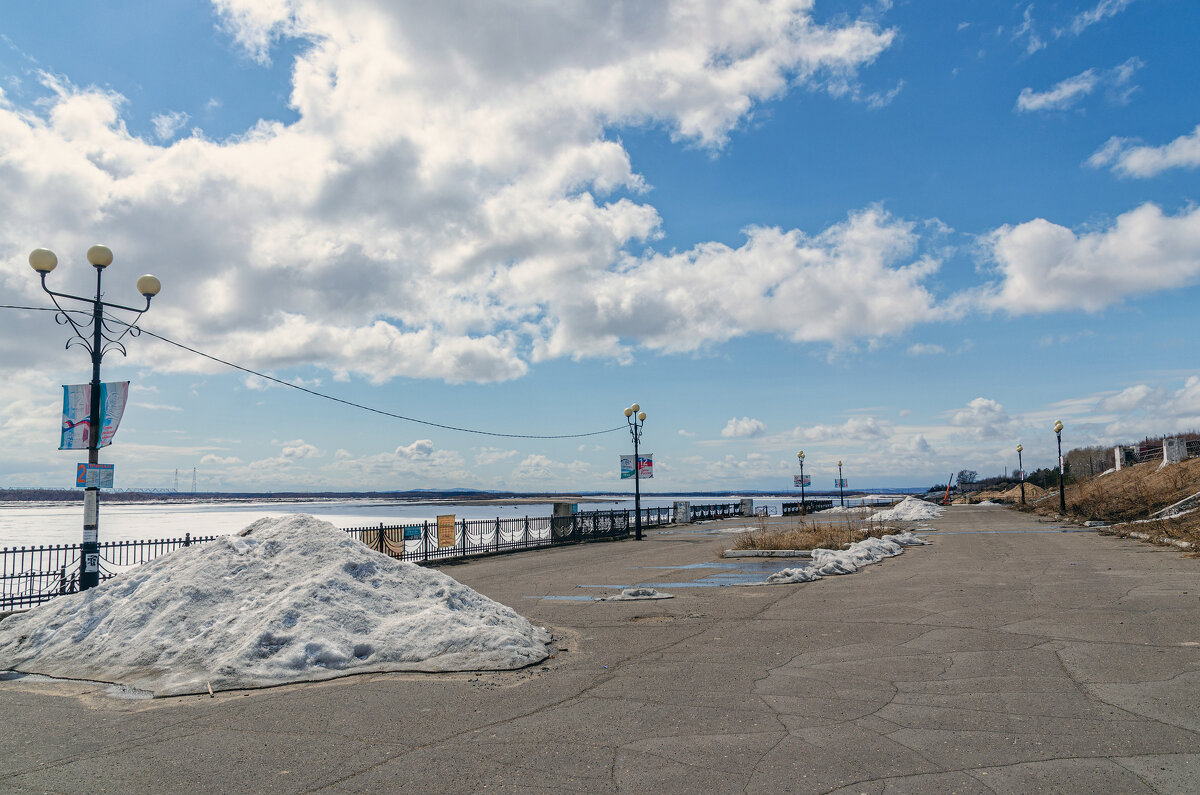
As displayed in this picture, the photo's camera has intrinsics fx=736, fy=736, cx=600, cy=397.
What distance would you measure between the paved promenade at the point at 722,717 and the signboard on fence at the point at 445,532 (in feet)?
45.6

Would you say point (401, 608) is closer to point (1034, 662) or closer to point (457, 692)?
point (457, 692)

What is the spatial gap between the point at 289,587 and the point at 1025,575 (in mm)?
14675

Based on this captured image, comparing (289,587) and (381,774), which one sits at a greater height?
(289,587)

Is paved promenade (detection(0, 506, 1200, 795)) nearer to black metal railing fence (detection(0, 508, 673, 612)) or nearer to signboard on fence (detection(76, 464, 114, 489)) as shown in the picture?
signboard on fence (detection(76, 464, 114, 489))

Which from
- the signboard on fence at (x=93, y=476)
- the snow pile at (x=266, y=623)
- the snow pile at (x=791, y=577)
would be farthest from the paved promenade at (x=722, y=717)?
the signboard on fence at (x=93, y=476)

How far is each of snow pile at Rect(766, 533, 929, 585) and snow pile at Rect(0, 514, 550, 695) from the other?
24.2 feet

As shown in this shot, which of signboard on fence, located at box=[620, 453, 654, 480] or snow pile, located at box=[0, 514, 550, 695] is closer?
snow pile, located at box=[0, 514, 550, 695]

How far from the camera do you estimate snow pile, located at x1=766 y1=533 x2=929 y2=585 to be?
15695mm

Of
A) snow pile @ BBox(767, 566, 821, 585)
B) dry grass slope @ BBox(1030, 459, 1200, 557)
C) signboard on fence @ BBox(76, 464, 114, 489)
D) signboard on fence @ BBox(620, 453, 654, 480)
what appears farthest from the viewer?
signboard on fence @ BBox(620, 453, 654, 480)

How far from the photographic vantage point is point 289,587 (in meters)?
9.12

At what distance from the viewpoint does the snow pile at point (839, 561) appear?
15.7 metres

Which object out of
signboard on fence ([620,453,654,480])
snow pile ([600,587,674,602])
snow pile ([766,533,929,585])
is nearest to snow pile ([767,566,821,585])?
snow pile ([766,533,929,585])

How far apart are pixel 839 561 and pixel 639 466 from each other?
826 inches

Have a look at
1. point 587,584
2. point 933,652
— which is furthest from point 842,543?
point 933,652
